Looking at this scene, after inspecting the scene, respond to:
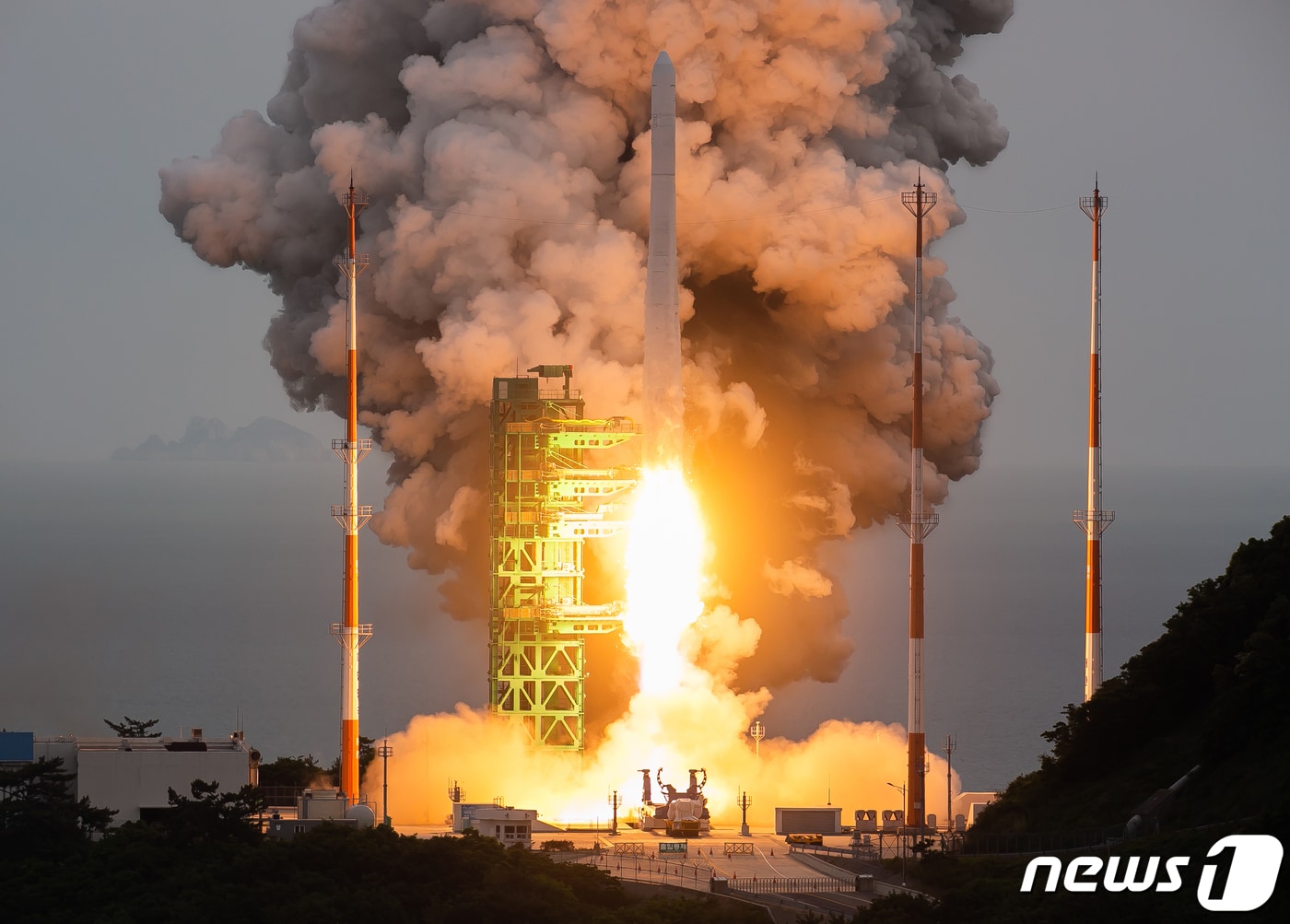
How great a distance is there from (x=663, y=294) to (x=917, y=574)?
9375mm

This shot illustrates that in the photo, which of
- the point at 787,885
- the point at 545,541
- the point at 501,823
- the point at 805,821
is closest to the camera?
the point at 787,885

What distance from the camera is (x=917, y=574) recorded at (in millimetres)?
63875

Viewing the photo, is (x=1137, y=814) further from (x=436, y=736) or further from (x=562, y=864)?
(x=436, y=736)

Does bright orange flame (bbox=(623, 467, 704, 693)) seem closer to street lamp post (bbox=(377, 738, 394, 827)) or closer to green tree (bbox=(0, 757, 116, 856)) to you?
street lamp post (bbox=(377, 738, 394, 827))

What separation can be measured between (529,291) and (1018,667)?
64.5 metres

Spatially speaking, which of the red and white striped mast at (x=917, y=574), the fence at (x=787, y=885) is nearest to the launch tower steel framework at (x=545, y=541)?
the red and white striped mast at (x=917, y=574)

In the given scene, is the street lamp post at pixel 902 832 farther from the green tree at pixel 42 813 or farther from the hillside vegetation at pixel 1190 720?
the green tree at pixel 42 813

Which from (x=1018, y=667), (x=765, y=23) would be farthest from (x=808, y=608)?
(x=1018, y=667)

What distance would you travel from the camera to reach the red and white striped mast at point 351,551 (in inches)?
2571

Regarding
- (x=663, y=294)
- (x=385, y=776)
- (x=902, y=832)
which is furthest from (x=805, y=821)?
(x=663, y=294)

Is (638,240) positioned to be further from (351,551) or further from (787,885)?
(787,885)

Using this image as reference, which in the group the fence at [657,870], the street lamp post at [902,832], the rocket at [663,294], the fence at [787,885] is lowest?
the fence at [787,885]

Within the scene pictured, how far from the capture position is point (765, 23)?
70.8 metres

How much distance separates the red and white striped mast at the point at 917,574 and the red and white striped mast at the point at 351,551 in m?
12.8
